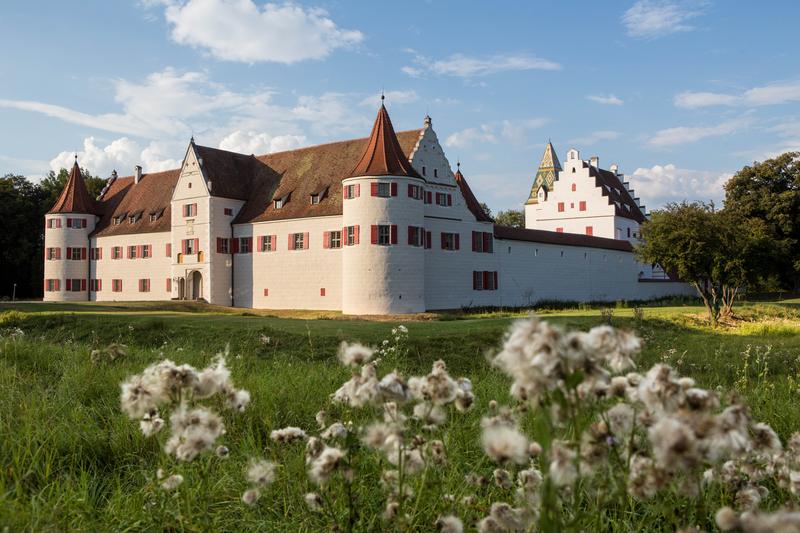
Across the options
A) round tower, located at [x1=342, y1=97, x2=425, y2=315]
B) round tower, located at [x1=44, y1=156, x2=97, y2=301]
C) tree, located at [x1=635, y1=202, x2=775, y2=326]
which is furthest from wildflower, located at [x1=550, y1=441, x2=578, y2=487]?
round tower, located at [x1=44, y1=156, x2=97, y2=301]

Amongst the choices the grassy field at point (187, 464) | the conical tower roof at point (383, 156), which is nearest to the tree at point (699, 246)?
the conical tower roof at point (383, 156)

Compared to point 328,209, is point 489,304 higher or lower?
lower

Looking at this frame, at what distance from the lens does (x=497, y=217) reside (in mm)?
103688

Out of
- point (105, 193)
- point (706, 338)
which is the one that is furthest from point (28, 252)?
point (706, 338)

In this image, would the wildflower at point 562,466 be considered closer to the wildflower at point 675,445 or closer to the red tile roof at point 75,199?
the wildflower at point 675,445

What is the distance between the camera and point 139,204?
53719mm

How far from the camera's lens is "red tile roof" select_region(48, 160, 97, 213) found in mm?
54719

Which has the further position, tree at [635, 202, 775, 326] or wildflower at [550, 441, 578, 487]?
tree at [635, 202, 775, 326]

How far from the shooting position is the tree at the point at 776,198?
2196 inches

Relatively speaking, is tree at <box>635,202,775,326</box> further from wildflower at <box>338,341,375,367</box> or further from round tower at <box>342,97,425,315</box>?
wildflower at <box>338,341,375,367</box>

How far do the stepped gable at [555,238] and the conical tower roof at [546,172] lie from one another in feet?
60.3

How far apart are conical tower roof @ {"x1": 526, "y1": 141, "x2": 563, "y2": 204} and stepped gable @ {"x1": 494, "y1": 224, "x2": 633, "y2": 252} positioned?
60.3 ft

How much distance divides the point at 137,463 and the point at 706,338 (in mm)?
18437

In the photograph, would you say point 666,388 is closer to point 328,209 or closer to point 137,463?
point 137,463
